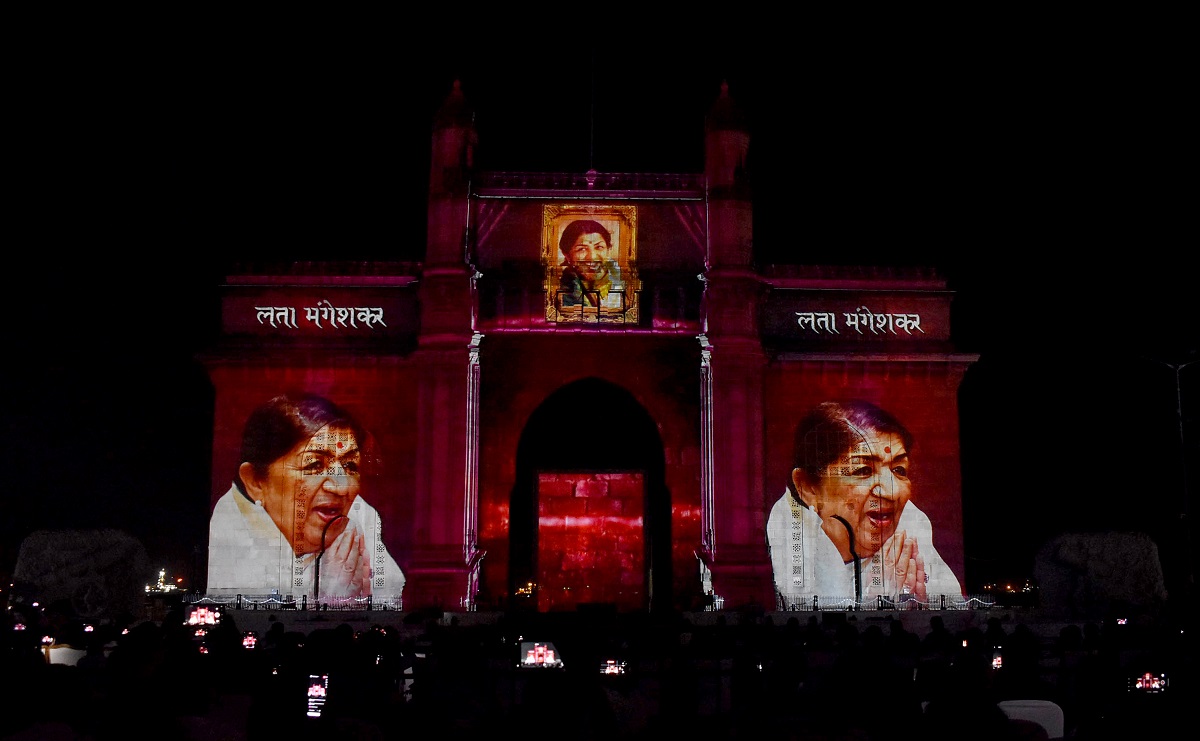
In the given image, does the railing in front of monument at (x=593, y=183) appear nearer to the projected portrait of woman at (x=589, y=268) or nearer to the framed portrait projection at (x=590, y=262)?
the framed portrait projection at (x=590, y=262)

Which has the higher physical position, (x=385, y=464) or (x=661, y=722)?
(x=385, y=464)

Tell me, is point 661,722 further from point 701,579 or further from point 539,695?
point 701,579

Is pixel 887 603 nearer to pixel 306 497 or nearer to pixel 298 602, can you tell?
pixel 298 602

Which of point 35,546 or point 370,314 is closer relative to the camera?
point 35,546

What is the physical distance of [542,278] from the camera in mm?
40219

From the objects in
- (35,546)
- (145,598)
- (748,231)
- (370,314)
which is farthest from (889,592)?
(35,546)

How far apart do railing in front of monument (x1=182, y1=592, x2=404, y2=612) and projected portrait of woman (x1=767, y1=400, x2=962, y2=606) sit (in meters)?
13.0

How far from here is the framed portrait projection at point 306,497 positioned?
126ft

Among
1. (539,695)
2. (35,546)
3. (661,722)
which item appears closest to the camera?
(539,695)

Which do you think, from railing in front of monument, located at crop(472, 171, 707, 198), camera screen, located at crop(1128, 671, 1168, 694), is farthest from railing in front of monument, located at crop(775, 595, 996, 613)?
camera screen, located at crop(1128, 671, 1168, 694)

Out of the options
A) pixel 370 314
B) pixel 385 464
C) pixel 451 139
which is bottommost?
pixel 385 464

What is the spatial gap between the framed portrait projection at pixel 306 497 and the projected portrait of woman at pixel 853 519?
43.6 ft

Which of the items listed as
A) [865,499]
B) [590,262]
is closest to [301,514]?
[590,262]

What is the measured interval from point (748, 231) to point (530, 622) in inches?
883
